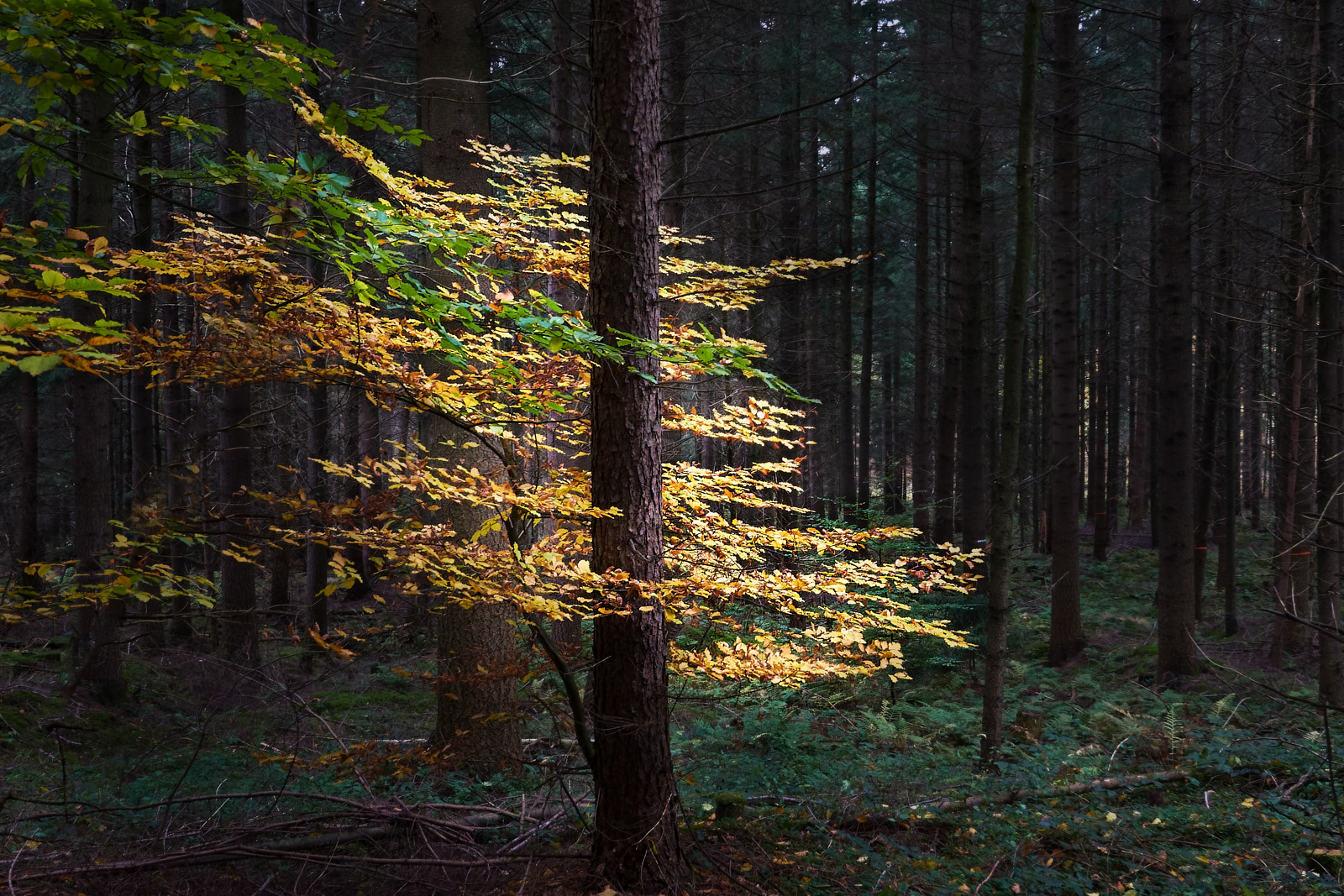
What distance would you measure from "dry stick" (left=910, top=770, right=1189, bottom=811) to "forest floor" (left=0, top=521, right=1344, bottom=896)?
0.11 feet

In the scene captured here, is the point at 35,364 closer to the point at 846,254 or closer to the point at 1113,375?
the point at 846,254

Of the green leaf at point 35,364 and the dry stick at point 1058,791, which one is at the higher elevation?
the green leaf at point 35,364

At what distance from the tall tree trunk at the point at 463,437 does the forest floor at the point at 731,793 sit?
419 mm

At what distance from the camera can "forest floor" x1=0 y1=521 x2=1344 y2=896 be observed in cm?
434

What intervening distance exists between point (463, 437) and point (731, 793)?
3.63 metres

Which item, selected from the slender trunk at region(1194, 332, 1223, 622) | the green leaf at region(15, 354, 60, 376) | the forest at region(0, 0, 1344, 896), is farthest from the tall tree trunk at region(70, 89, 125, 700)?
the slender trunk at region(1194, 332, 1223, 622)

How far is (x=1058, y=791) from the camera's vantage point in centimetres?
593

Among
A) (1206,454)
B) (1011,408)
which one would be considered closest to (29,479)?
(1011,408)

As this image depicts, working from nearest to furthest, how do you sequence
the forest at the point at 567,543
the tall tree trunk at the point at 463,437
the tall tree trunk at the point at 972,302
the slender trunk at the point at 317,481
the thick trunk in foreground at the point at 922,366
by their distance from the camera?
the forest at the point at 567,543, the tall tree trunk at the point at 463,437, the slender trunk at the point at 317,481, the tall tree trunk at the point at 972,302, the thick trunk in foreground at the point at 922,366

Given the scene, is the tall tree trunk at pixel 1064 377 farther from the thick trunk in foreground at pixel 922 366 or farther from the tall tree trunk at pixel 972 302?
the thick trunk in foreground at pixel 922 366

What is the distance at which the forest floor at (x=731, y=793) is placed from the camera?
14.3 ft

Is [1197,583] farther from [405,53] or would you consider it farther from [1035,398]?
[405,53]

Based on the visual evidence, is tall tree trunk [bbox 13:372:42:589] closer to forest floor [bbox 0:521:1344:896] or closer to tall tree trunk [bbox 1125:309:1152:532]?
forest floor [bbox 0:521:1344:896]

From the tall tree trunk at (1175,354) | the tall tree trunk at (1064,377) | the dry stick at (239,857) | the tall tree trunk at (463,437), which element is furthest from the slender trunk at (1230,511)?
the dry stick at (239,857)
